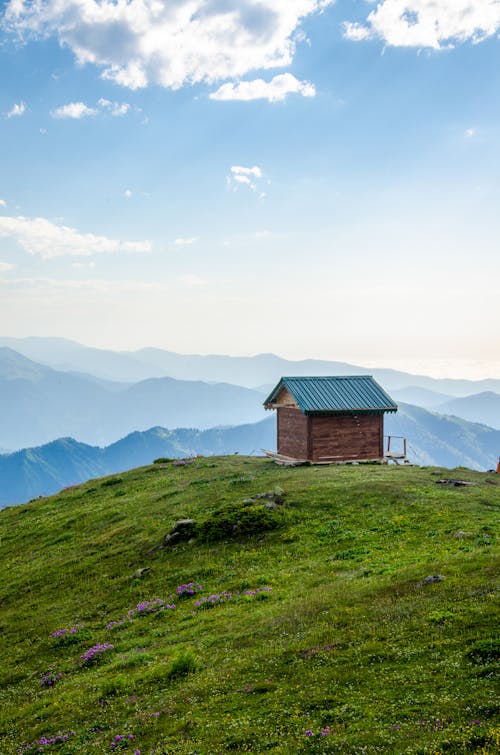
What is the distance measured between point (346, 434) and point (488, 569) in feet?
97.7

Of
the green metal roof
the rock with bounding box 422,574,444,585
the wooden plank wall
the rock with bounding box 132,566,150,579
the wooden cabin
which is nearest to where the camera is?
the rock with bounding box 422,574,444,585

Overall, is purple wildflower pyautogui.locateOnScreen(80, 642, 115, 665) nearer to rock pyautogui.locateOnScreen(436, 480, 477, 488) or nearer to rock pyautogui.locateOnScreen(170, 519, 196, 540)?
rock pyautogui.locateOnScreen(170, 519, 196, 540)

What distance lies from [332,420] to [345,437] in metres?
1.98

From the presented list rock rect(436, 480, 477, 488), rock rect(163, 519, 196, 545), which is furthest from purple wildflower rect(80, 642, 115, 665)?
rock rect(436, 480, 477, 488)

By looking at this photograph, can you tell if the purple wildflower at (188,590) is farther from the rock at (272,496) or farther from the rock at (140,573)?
the rock at (272,496)

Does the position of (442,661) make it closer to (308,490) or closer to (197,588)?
(197,588)

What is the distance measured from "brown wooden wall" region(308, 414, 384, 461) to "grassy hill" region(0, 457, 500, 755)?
10952 mm

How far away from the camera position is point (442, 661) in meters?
11.2

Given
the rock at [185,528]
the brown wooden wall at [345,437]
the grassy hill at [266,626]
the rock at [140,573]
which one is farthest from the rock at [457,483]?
the rock at [140,573]

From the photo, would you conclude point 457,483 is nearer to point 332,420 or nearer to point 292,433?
point 332,420

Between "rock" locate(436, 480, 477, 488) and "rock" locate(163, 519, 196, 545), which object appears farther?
"rock" locate(436, 480, 477, 488)

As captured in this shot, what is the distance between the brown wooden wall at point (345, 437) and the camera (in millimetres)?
44625

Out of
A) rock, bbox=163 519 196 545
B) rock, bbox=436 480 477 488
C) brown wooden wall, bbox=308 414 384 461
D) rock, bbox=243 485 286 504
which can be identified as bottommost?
rock, bbox=163 519 196 545

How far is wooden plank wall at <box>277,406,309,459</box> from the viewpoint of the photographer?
45.1 meters
